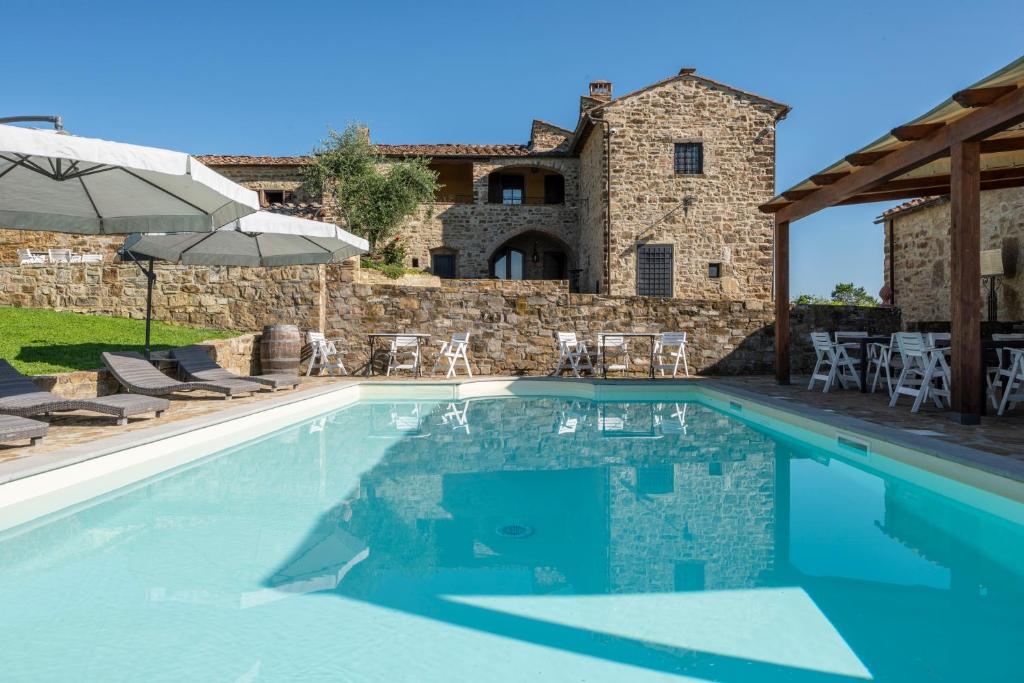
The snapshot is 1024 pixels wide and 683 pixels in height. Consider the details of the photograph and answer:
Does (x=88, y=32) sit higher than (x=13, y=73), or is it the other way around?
(x=88, y=32)

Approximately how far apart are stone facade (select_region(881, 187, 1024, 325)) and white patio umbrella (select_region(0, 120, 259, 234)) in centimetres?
1047

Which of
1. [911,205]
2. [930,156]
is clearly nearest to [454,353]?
[930,156]

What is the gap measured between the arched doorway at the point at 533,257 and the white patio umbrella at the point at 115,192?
16180mm

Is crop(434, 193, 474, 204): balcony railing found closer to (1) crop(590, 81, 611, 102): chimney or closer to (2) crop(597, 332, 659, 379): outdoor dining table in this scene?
(1) crop(590, 81, 611, 102): chimney

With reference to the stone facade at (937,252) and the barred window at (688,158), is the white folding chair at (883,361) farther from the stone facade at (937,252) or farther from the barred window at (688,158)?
the barred window at (688,158)

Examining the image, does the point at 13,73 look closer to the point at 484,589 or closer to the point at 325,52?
the point at 325,52

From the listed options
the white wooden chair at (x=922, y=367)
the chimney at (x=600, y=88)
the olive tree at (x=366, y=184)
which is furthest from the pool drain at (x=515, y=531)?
the chimney at (x=600, y=88)

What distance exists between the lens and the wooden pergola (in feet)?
16.2

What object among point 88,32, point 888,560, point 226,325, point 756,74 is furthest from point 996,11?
point 88,32

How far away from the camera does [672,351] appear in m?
11.7

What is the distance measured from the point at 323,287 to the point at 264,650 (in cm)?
971

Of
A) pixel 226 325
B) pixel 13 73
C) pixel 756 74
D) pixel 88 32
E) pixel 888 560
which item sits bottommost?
pixel 888 560

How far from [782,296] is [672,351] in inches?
109

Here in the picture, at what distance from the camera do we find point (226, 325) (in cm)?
1120
